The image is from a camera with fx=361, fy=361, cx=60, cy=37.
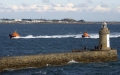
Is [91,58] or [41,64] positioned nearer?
[41,64]

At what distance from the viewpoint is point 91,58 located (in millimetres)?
40000

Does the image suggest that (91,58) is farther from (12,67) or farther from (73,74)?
(12,67)

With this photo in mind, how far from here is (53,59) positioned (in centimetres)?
3759

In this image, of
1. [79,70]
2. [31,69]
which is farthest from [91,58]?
[31,69]

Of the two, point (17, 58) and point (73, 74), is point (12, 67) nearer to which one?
point (17, 58)

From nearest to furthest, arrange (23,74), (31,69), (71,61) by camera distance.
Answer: (23,74) → (31,69) → (71,61)

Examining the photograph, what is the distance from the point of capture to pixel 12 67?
3462 centimetres

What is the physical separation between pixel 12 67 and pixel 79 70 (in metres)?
6.64

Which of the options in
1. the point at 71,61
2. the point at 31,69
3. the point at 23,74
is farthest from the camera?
the point at 71,61

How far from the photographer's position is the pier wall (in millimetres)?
34375

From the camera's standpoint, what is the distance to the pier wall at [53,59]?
34375 mm

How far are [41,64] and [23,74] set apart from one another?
4.15 metres

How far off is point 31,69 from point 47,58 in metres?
2.55

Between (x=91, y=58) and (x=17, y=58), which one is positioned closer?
(x=17, y=58)
